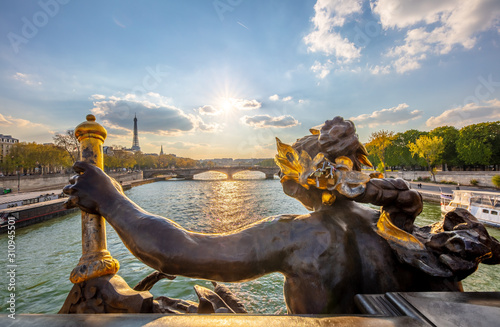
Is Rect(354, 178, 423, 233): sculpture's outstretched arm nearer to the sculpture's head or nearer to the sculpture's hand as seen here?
the sculpture's head

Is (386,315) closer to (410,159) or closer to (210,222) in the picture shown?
(210,222)

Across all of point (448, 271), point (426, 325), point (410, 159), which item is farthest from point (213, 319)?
point (410, 159)

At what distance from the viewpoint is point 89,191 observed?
2008mm

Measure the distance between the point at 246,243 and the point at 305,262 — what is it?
1.45ft

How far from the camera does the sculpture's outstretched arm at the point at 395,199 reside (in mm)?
1741

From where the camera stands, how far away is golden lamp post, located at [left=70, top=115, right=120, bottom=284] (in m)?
2.29

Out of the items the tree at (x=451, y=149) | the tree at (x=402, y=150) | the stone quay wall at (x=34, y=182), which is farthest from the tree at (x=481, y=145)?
the stone quay wall at (x=34, y=182)

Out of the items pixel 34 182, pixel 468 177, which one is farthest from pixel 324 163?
pixel 34 182

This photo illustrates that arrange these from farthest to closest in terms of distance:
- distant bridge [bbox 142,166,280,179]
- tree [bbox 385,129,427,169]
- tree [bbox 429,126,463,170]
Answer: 1. distant bridge [bbox 142,166,280,179]
2. tree [bbox 385,129,427,169]
3. tree [bbox 429,126,463,170]

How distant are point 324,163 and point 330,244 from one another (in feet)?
1.95

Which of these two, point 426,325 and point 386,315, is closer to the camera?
point 426,325

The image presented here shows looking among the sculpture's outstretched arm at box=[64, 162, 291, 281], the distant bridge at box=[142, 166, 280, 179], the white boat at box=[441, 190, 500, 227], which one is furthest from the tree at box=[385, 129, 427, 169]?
the sculpture's outstretched arm at box=[64, 162, 291, 281]

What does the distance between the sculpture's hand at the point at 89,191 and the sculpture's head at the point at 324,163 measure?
4.85 feet

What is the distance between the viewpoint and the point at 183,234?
1704 mm
